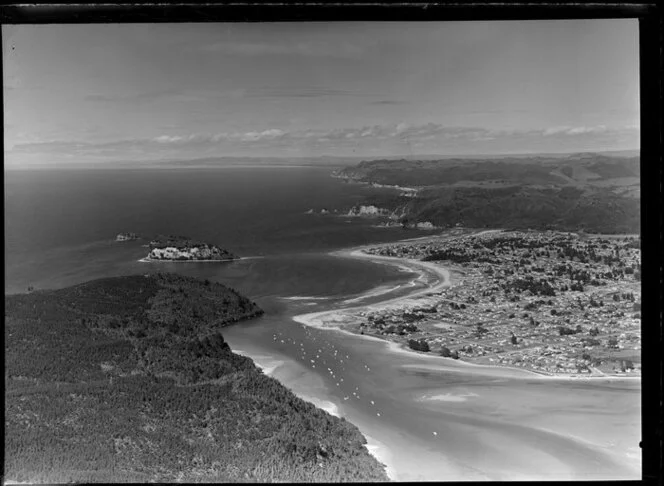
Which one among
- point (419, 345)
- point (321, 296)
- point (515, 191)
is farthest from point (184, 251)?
point (515, 191)

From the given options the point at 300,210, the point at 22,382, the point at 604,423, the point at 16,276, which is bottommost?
the point at 604,423

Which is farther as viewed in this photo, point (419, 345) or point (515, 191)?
point (515, 191)

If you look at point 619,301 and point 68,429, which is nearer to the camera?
point 68,429

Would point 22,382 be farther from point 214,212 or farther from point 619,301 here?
point 619,301

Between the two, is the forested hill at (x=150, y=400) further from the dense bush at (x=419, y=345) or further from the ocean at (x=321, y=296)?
the dense bush at (x=419, y=345)

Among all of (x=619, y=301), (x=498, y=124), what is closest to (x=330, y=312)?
(x=498, y=124)

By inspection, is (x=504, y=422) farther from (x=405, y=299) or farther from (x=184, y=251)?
(x=184, y=251)

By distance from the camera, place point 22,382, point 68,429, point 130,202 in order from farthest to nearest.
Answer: point 130,202 → point 22,382 → point 68,429

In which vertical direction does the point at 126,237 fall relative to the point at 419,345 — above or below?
above
